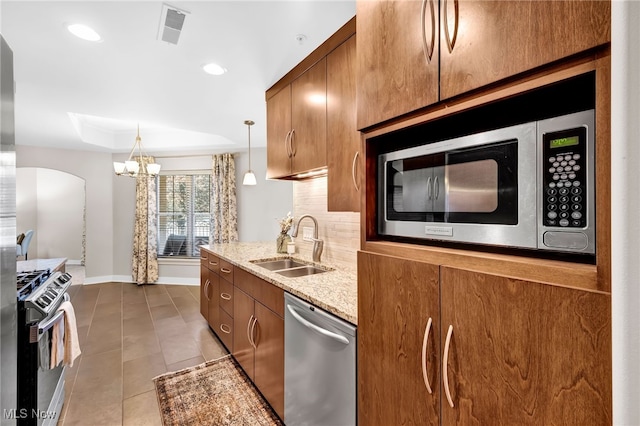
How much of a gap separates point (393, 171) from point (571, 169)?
539 mm

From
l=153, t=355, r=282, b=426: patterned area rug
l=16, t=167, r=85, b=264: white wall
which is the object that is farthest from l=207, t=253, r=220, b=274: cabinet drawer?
l=16, t=167, r=85, b=264: white wall

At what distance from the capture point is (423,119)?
0.91m

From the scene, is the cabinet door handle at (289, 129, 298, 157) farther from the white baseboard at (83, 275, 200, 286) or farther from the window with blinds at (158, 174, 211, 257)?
the white baseboard at (83, 275, 200, 286)

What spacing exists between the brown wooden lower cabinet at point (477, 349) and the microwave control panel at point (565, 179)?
0.52 ft

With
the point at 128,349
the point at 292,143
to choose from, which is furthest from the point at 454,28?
the point at 128,349

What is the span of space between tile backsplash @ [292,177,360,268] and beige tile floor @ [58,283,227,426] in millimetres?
1496

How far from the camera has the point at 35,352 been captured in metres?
1.46

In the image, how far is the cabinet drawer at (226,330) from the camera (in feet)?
8.75

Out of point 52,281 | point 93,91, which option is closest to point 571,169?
point 52,281

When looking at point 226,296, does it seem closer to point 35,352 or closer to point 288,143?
point 35,352

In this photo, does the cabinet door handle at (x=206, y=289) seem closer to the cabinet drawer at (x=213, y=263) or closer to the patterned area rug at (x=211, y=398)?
the cabinet drawer at (x=213, y=263)

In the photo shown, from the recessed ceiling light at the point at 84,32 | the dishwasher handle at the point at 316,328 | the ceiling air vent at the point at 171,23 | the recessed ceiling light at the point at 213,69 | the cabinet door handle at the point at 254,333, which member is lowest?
the cabinet door handle at the point at 254,333

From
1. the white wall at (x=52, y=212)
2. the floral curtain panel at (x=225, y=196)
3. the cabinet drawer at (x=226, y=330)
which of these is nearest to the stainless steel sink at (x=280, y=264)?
the cabinet drawer at (x=226, y=330)

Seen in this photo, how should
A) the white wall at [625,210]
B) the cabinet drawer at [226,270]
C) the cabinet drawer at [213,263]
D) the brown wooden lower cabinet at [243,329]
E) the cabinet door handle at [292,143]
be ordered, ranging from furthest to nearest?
the cabinet drawer at [213,263]
the cabinet drawer at [226,270]
the cabinet door handle at [292,143]
the brown wooden lower cabinet at [243,329]
the white wall at [625,210]
